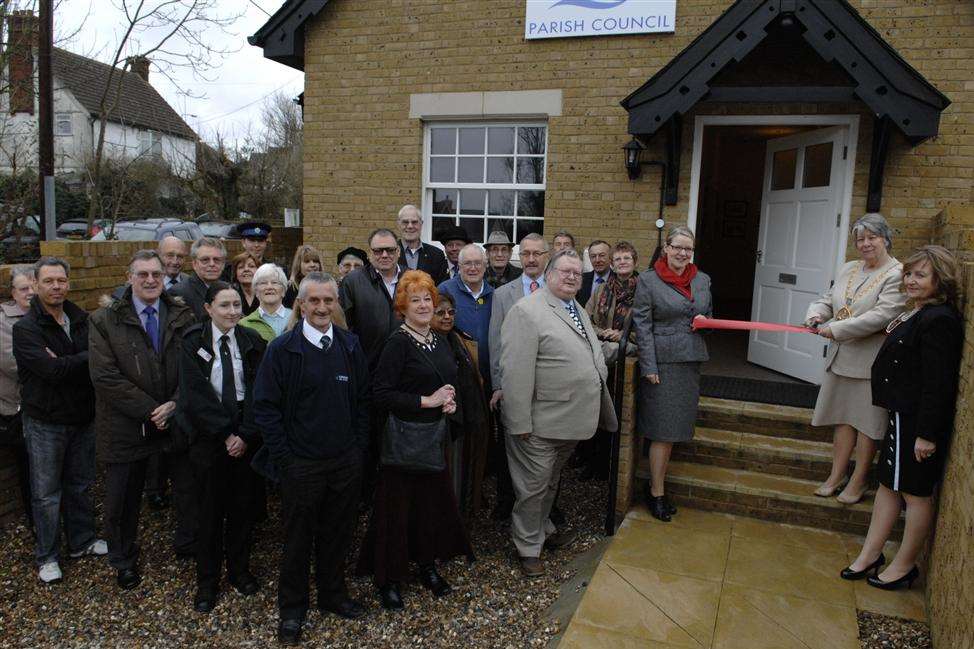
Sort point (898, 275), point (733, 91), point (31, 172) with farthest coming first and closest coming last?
point (31, 172) < point (733, 91) < point (898, 275)

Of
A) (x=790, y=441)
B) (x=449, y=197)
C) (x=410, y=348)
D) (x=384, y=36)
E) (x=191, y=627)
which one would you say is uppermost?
(x=384, y=36)

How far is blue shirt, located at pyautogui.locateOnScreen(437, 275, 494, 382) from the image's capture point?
4.52 metres

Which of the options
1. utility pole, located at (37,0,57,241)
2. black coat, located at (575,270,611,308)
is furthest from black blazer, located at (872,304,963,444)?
utility pole, located at (37,0,57,241)

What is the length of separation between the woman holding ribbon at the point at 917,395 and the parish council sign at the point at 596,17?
4.00 meters

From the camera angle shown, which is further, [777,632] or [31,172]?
[31,172]

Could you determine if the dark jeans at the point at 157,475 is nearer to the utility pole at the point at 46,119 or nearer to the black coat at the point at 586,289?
the black coat at the point at 586,289

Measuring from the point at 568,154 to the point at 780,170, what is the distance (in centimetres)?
220

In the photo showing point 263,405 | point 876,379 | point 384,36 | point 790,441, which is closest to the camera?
point 263,405

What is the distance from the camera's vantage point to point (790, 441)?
529 cm

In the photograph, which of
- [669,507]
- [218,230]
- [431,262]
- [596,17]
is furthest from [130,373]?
[218,230]

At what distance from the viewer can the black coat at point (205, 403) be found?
369cm

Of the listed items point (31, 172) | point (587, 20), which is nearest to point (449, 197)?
point (587, 20)

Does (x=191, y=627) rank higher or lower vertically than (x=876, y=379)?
lower

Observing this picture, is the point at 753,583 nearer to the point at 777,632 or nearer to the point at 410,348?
the point at 777,632
